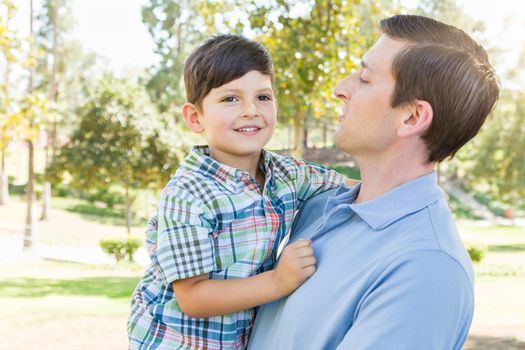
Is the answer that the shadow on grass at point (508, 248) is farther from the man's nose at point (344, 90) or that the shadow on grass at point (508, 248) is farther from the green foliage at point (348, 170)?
the man's nose at point (344, 90)

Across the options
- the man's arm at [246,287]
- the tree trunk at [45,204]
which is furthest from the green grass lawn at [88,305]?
the tree trunk at [45,204]

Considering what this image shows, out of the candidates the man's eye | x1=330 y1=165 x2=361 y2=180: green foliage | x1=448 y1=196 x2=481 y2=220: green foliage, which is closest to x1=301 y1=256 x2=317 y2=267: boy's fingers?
the man's eye

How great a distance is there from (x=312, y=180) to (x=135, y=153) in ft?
66.5

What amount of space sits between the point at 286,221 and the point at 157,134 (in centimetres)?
2065

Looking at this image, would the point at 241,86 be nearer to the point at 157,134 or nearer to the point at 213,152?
the point at 213,152

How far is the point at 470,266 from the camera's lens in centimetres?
153

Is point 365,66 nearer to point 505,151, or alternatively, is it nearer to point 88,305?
point 88,305

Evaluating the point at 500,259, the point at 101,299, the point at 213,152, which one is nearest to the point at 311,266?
the point at 213,152

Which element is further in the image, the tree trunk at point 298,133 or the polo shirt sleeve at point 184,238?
the tree trunk at point 298,133

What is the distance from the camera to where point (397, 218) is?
5.41 feet

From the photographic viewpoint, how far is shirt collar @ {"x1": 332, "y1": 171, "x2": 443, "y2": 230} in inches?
65.7

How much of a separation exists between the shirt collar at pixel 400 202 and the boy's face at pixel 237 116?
1.97ft

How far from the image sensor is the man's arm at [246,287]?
1.80 meters

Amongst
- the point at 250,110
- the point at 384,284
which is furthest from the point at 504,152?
the point at 384,284
